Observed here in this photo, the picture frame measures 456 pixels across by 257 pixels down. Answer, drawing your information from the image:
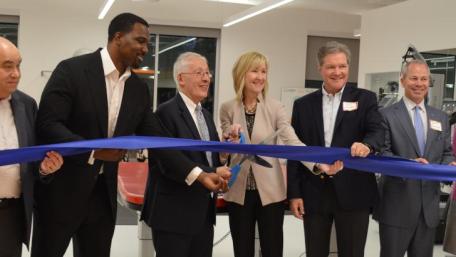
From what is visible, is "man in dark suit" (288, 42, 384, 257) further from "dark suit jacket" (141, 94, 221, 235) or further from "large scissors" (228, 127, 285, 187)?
"dark suit jacket" (141, 94, 221, 235)

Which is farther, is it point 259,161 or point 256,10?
point 256,10

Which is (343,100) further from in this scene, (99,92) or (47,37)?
(47,37)

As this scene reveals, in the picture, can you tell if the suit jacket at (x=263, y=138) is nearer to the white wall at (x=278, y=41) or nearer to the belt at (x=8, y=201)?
the belt at (x=8, y=201)

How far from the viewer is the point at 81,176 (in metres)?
2.27

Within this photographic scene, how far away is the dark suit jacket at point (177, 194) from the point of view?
2514 millimetres

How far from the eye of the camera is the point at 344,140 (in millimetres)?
2721

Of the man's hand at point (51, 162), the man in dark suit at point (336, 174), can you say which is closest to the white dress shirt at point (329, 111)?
the man in dark suit at point (336, 174)

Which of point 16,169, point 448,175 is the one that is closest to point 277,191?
point 448,175

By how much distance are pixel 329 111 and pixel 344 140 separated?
7.7 inches

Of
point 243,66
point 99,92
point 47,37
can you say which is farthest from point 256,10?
point 99,92

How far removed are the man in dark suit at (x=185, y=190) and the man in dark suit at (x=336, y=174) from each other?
54 cm

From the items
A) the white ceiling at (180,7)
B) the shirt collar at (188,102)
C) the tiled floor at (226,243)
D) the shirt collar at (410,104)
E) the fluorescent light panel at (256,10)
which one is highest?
the white ceiling at (180,7)

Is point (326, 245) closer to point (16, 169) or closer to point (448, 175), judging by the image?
point (448, 175)

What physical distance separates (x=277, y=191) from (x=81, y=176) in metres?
1.11
